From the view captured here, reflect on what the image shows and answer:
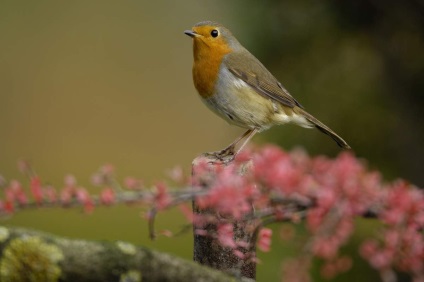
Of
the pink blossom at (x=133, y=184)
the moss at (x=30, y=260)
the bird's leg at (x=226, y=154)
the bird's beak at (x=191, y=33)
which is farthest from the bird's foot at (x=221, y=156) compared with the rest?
the pink blossom at (x=133, y=184)

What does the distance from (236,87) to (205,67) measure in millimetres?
167

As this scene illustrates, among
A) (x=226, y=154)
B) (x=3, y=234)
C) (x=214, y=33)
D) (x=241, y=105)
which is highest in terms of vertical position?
(x=214, y=33)

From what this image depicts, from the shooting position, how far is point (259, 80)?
3.34 meters

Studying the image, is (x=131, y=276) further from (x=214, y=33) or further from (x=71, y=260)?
(x=214, y=33)

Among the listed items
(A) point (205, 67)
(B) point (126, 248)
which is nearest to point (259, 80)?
(A) point (205, 67)

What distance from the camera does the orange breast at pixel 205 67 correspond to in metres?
3.18

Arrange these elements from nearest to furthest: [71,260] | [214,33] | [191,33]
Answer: [71,260]
[191,33]
[214,33]

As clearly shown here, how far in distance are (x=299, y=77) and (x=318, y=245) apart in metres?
2.68

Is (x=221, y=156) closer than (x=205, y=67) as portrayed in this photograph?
Yes

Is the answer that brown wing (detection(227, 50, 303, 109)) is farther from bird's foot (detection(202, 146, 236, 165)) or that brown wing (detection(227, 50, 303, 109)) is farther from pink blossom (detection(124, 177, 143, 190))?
pink blossom (detection(124, 177, 143, 190))

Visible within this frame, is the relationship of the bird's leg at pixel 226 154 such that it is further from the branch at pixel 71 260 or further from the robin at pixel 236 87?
the branch at pixel 71 260

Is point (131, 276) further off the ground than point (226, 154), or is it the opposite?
point (131, 276)

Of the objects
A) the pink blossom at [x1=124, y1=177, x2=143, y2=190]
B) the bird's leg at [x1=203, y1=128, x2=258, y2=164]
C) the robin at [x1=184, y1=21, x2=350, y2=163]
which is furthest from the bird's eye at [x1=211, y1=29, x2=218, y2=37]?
the pink blossom at [x1=124, y1=177, x2=143, y2=190]

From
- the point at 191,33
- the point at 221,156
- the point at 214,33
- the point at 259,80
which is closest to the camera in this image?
the point at 221,156
